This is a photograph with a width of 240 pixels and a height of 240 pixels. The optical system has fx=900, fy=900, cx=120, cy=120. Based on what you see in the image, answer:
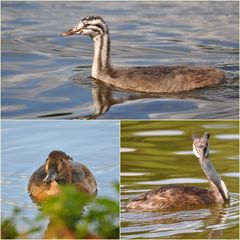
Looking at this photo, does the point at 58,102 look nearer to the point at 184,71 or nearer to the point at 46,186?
the point at 184,71

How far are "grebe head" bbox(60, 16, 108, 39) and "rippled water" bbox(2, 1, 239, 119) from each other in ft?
2.04

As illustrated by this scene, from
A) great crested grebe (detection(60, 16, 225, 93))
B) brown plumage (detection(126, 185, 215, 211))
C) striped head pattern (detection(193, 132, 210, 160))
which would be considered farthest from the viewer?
great crested grebe (detection(60, 16, 225, 93))

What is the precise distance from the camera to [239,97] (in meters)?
10.8

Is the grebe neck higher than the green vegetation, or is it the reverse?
the grebe neck

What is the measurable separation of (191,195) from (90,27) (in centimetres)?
353

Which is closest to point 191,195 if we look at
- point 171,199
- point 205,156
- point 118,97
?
point 171,199

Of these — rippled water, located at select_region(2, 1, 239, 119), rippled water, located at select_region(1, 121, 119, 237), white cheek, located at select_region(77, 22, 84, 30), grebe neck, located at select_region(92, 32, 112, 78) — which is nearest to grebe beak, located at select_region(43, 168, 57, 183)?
rippled water, located at select_region(1, 121, 119, 237)

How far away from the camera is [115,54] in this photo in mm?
13797

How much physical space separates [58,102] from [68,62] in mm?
2274

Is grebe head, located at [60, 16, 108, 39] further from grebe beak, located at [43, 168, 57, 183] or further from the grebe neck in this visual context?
grebe beak, located at [43, 168, 57, 183]

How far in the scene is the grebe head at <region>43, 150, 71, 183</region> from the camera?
8.08 metres

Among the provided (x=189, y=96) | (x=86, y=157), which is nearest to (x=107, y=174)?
(x=86, y=157)

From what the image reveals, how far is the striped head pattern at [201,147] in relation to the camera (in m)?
8.98

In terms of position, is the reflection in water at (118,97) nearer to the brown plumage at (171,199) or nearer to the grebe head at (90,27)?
the grebe head at (90,27)
